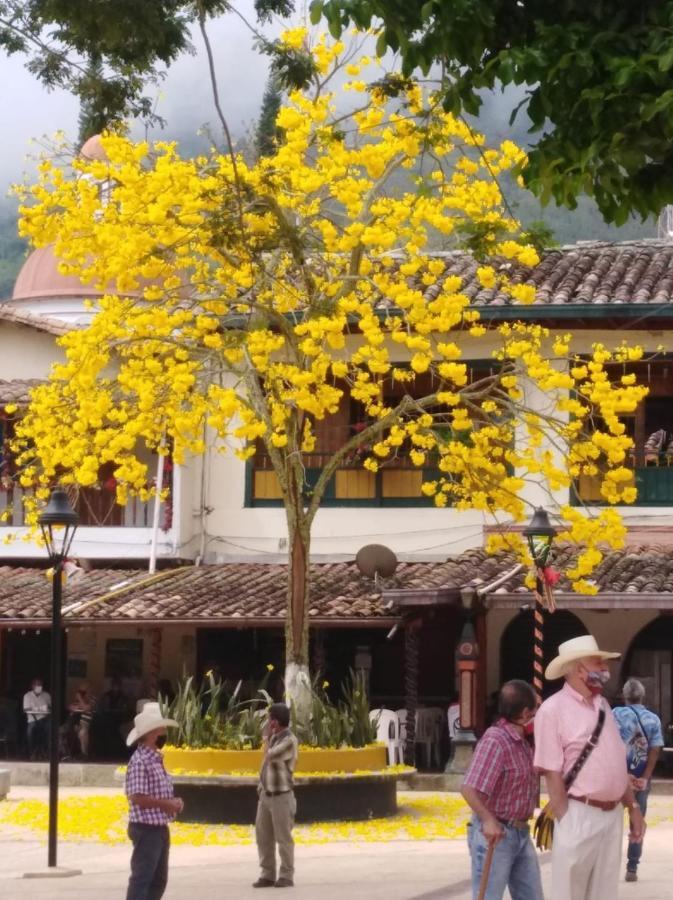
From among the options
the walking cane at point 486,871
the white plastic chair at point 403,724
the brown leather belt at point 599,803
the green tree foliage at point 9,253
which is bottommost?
the white plastic chair at point 403,724

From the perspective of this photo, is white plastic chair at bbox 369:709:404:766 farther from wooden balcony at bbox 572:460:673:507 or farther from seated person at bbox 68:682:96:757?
seated person at bbox 68:682:96:757

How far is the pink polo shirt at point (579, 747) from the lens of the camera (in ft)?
29.6

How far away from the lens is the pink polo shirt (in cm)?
902

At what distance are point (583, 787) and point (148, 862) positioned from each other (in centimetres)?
301

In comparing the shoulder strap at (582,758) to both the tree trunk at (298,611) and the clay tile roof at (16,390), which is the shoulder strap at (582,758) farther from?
the clay tile roof at (16,390)

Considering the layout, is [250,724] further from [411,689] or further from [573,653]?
[573,653]

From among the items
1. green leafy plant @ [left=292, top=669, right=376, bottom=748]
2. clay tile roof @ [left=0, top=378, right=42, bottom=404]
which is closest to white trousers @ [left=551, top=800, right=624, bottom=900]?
green leafy plant @ [left=292, top=669, right=376, bottom=748]

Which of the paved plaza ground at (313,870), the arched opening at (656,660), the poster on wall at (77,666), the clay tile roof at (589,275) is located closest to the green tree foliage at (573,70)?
the paved plaza ground at (313,870)

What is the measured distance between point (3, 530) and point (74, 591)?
8.52 feet

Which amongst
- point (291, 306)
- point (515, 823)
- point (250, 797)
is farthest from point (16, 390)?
point (515, 823)

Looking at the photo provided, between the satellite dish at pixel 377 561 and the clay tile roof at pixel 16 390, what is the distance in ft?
19.2

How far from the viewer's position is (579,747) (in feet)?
29.7

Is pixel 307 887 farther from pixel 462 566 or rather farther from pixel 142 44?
pixel 462 566

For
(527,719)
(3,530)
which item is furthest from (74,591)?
(527,719)
